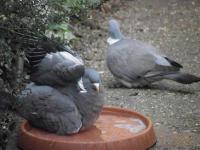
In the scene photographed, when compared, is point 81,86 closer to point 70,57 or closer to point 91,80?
point 91,80

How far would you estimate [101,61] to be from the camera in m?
7.43

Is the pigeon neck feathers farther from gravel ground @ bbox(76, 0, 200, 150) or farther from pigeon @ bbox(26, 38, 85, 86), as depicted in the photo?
pigeon @ bbox(26, 38, 85, 86)

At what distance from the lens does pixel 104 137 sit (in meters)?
4.46

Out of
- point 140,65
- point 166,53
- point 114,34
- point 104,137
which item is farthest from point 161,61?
point 104,137

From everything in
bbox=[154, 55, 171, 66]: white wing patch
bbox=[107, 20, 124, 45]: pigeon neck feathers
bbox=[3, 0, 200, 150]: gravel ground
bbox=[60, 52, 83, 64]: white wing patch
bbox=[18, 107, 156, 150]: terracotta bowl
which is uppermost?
bbox=[60, 52, 83, 64]: white wing patch

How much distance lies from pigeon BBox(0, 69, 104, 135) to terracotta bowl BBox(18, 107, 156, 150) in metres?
0.09

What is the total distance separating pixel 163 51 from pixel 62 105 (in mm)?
3803

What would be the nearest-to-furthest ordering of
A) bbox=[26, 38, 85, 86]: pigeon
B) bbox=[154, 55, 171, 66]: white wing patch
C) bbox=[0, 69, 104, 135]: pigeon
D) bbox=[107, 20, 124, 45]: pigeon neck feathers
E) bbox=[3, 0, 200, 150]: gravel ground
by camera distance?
1. bbox=[26, 38, 85, 86]: pigeon
2. bbox=[0, 69, 104, 135]: pigeon
3. bbox=[3, 0, 200, 150]: gravel ground
4. bbox=[154, 55, 171, 66]: white wing patch
5. bbox=[107, 20, 124, 45]: pigeon neck feathers

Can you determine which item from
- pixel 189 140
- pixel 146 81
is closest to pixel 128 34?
pixel 146 81

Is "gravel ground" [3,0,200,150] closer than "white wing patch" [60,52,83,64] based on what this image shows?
No

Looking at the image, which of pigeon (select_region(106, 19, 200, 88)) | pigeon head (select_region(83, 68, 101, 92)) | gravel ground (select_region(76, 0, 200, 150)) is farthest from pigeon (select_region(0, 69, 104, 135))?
pigeon (select_region(106, 19, 200, 88))

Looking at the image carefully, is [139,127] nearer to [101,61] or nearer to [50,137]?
[50,137]

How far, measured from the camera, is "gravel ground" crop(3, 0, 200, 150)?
515 centimetres

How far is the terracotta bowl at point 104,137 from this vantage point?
4227 mm
